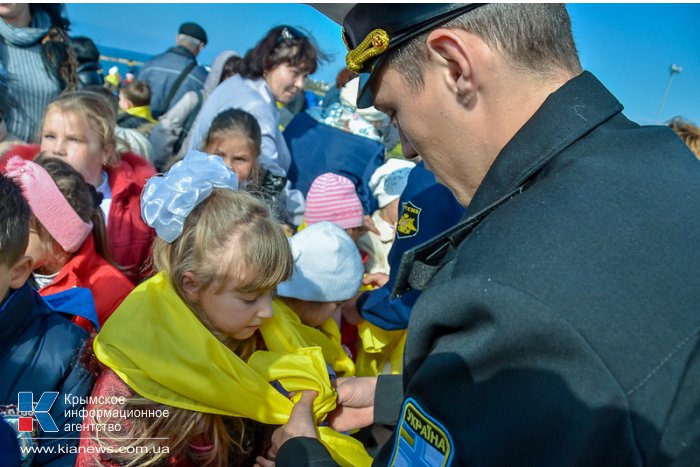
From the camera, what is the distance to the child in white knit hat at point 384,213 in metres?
4.16

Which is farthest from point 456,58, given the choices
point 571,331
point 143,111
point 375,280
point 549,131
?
point 143,111

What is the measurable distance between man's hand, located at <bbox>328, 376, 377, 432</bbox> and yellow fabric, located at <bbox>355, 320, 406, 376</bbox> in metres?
0.76

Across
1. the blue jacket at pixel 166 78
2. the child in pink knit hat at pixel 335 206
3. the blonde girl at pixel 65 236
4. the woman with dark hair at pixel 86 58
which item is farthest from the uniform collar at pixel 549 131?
the woman with dark hair at pixel 86 58

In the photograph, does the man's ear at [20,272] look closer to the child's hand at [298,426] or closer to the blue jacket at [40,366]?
the blue jacket at [40,366]

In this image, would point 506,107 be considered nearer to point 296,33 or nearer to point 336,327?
point 336,327

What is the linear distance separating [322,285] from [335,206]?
1304mm

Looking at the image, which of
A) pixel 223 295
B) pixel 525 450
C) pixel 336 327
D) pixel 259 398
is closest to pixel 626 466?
pixel 525 450

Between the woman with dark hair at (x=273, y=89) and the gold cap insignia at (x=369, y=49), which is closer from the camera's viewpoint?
the gold cap insignia at (x=369, y=49)

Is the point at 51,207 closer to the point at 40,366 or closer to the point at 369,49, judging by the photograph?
the point at 40,366

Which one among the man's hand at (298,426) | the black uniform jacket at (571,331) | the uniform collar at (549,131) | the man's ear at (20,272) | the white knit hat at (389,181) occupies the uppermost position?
the uniform collar at (549,131)

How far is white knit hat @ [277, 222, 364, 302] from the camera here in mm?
2641

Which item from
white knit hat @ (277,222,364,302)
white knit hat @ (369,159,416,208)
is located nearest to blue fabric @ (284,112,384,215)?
white knit hat @ (369,159,416,208)

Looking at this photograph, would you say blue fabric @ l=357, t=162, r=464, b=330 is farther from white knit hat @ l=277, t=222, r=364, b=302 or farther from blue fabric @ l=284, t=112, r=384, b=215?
blue fabric @ l=284, t=112, r=384, b=215

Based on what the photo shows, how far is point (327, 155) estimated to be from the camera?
455cm
